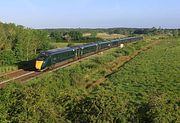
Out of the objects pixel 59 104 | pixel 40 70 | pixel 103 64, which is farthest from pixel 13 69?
pixel 59 104

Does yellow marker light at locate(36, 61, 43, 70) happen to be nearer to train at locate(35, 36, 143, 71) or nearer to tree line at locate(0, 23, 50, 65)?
train at locate(35, 36, 143, 71)

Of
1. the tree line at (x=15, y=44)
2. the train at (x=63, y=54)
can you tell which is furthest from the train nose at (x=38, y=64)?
the tree line at (x=15, y=44)

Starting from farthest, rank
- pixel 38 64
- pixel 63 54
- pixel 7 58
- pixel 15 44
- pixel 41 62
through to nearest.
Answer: pixel 15 44 < pixel 7 58 < pixel 63 54 < pixel 38 64 < pixel 41 62

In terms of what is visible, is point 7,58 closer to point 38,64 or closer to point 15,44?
point 15,44

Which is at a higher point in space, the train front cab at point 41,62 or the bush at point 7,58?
the train front cab at point 41,62

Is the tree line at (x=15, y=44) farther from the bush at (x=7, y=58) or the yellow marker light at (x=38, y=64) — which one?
the yellow marker light at (x=38, y=64)

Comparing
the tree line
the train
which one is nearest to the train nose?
the train

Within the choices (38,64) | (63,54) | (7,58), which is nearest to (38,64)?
(38,64)

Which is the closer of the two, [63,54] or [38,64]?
[38,64]

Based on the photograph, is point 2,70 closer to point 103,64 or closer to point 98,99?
point 103,64

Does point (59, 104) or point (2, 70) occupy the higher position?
point (59, 104)

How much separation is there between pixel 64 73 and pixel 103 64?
77.7ft

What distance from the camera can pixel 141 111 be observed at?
67.1ft

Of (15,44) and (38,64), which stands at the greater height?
(38,64)
